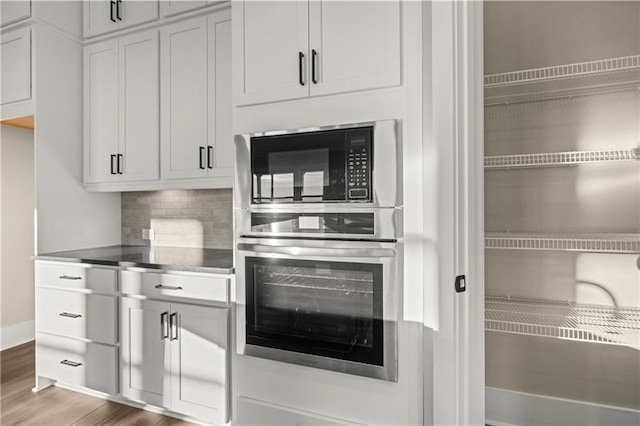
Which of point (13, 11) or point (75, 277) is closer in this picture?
point (75, 277)

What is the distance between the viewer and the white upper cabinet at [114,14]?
2.73 metres

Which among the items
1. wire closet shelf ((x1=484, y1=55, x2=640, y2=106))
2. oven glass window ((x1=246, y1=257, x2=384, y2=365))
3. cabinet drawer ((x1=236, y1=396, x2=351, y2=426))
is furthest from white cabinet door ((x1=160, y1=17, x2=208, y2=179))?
wire closet shelf ((x1=484, y1=55, x2=640, y2=106))

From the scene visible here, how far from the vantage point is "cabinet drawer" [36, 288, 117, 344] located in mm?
2459

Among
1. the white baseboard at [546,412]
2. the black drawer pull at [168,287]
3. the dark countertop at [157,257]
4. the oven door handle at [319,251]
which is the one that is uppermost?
the oven door handle at [319,251]

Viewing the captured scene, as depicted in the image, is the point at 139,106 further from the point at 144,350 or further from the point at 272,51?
the point at 144,350

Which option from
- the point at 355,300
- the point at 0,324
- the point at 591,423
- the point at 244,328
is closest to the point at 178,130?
the point at 244,328

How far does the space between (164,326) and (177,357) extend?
0.19 m

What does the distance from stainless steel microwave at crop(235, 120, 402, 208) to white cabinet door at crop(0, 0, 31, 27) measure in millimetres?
2017

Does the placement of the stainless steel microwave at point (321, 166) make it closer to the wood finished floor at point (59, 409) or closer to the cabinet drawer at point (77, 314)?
the cabinet drawer at point (77, 314)

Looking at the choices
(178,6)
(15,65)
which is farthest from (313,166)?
(15,65)

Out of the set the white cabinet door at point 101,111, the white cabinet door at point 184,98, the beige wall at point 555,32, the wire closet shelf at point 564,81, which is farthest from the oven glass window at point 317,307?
the white cabinet door at point 101,111

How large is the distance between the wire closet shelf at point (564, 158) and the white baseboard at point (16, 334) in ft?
13.1

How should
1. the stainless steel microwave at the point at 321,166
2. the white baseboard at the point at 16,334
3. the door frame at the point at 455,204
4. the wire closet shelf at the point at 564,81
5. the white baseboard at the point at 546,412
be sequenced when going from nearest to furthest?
1. the door frame at the point at 455,204
2. the stainless steel microwave at the point at 321,166
3. the wire closet shelf at the point at 564,81
4. the white baseboard at the point at 546,412
5. the white baseboard at the point at 16,334

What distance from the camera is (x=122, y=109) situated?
2.88m
